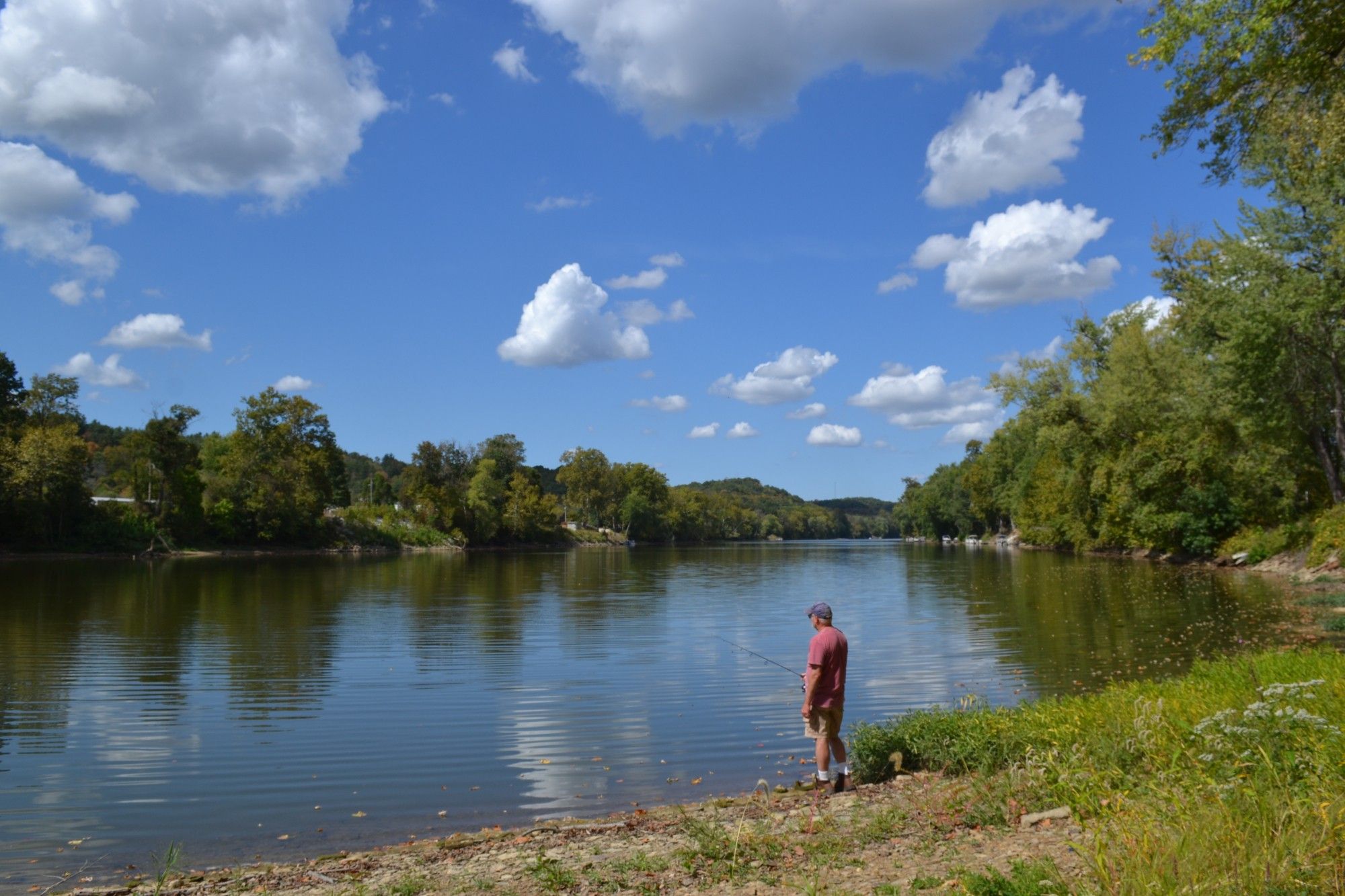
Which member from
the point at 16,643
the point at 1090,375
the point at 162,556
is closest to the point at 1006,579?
the point at 1090,375

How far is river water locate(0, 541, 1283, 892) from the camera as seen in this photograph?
29.7ft

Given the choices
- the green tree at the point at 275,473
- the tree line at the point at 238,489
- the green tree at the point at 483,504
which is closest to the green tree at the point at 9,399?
the tree line at the point at 238,489

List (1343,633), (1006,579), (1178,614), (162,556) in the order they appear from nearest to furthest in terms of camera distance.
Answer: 1. (1343,633)
2. (1178,614)
3. (1006,579)
4. (162,556)

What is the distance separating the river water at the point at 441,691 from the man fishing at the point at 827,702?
1028 mm

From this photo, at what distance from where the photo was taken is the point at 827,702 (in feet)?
30.2

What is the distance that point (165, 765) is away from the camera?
35.3 ft

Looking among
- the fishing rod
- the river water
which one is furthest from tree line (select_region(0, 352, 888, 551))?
the fishing rod

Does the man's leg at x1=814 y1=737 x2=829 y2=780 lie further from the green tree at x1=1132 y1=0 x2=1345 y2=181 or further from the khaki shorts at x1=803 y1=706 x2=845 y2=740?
the green tree at x1=1132 y1=0 x2=1345 y2=181

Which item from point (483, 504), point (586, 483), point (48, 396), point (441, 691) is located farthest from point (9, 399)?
point (586, 483)

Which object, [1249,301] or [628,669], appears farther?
[1249,301]

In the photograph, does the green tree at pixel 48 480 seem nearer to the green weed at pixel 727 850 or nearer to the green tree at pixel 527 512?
the green tree at pixel 527 512

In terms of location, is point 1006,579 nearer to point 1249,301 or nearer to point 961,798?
point 1249,301

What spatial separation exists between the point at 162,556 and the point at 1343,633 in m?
72.6

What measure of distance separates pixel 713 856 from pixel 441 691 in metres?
10.1
